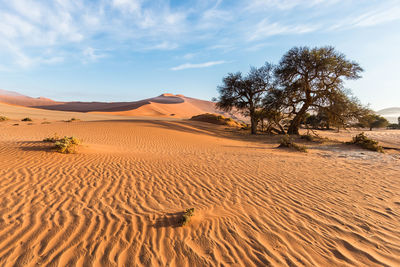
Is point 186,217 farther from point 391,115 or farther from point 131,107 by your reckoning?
point 391,115

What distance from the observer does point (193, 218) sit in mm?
3301

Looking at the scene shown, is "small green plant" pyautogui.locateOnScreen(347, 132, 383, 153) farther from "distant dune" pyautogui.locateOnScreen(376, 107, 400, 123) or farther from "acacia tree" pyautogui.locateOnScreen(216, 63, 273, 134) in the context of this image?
"distant dune" pyautogui.locateOnScreen(376, 107, 400, 123)

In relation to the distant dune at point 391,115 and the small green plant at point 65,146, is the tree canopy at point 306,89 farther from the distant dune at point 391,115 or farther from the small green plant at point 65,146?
the distant dune at point 391,115

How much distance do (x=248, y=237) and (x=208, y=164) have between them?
163 inches

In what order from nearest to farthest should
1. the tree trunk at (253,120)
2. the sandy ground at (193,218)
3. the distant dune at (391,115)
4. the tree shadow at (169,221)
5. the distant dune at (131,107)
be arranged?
the sandy ground at (193,218)
the tree shadow at (169,221)
the tree trunk at (253,120)
the distant dune at (131,107)
the distant dune at (391,115)

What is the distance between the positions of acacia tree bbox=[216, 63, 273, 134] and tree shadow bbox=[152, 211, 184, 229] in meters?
17.5

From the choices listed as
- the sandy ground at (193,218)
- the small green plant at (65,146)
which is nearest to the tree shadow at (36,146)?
the small green plant at (65,146)

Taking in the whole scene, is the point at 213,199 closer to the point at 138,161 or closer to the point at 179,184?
the point at 179,184

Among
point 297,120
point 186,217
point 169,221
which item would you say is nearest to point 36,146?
point 169,221

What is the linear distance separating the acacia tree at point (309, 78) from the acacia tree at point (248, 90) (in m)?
1.83

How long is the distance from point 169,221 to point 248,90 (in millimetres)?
19110

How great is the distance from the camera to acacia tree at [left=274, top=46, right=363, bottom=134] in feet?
51.5

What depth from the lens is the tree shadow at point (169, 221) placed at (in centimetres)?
308

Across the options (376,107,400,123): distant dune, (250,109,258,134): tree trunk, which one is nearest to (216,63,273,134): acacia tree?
(250,109,258,134): tree trunk
